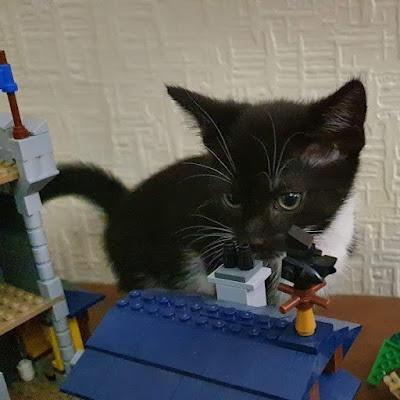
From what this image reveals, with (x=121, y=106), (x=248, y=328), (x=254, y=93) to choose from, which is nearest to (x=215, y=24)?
(x=254, y=93)

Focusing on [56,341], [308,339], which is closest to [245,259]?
[308,339]

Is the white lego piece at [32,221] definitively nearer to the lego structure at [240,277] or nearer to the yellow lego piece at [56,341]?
the yellow lego piece at [56,341]

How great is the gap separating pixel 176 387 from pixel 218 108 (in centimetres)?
34

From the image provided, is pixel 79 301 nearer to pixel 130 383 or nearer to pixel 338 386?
pixel 130 383

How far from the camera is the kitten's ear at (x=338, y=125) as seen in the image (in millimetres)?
599

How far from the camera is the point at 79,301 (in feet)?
2.94

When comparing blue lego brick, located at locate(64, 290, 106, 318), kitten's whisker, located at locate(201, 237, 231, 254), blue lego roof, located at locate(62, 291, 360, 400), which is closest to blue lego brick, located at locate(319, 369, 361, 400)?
blue lego roof, located at locate(62, 291, 360, 400)

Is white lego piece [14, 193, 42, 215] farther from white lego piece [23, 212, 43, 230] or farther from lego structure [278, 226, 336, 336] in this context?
lego structure [278, 226, 336, 336]

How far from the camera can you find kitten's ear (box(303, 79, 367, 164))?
0.60 m

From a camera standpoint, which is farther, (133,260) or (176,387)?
(133,260)

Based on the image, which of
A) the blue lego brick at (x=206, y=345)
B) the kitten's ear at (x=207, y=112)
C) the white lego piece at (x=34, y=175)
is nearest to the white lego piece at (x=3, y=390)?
the white lego piece at (x=34, y=175)

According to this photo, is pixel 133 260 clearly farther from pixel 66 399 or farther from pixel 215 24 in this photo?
pixel 215 24

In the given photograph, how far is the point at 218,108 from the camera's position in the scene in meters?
0.72

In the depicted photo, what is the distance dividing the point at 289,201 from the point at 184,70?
418 millimetres
